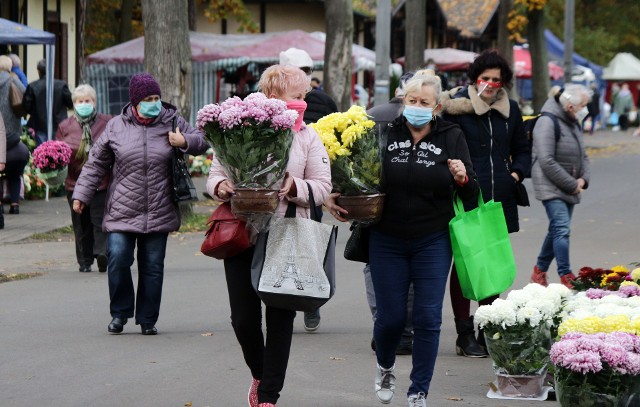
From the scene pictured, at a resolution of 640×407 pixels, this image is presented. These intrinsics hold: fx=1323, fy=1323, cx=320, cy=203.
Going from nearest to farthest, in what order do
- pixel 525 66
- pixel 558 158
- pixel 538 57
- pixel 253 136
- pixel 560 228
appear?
pixel 253 136, pixel 558 158, pixel 560 228, pixel 538 57, pixel 525 66

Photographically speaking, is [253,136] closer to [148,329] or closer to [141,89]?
[141,89]

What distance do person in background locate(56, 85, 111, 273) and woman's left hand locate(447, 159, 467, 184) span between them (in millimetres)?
4689

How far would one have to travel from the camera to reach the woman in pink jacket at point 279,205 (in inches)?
251

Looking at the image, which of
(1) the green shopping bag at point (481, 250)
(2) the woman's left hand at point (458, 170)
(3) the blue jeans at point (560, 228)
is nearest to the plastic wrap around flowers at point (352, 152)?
(2) the woman's left hand at point (458, 170)

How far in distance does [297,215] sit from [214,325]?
3436 millimetres

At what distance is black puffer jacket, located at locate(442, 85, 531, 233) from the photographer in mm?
8344

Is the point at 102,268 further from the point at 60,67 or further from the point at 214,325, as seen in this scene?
the point at 60,67

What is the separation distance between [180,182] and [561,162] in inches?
141

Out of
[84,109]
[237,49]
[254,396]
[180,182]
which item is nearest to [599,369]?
[254,396]

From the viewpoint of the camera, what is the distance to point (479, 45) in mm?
67125

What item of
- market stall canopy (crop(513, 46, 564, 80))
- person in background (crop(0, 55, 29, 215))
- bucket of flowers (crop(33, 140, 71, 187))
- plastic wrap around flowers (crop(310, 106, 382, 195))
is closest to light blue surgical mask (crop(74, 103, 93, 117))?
bucket of flowers (crop(33, 140, 71, 187))

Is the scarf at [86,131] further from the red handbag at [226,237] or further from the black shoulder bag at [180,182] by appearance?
the red handbag at [226,237]

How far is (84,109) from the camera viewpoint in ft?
36.7

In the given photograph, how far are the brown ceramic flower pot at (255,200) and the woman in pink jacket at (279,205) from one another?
145 millimetres
